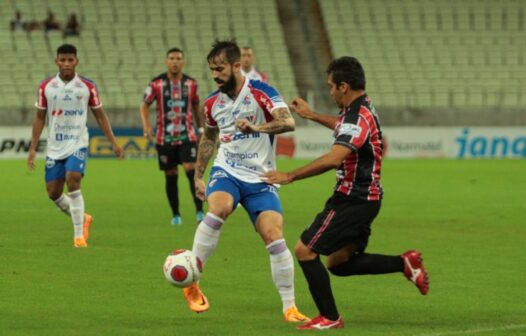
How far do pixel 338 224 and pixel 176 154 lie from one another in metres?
8.81

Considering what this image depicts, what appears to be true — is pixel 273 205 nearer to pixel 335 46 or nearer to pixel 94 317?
pixel 94 317

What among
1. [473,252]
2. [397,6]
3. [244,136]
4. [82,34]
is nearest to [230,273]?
[244,136]

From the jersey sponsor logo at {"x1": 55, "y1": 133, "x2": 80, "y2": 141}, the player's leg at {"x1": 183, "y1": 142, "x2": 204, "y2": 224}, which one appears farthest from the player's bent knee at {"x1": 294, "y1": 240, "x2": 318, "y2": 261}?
the player's leg at {"x1": 183, "y1": 142, "x2": 204, "y2": 224}

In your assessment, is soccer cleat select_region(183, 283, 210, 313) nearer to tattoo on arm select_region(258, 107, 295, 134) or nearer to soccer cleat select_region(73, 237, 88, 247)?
tattoo on arm select_region(258, 107, 295, 134)

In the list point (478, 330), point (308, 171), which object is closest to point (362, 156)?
point (308, 171)

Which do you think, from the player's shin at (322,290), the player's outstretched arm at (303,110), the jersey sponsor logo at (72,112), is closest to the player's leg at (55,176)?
the jersey sponsor logo at (72,112)

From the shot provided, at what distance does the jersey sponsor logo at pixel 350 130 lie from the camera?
809 centimetres

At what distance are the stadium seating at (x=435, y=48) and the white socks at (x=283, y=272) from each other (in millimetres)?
29011

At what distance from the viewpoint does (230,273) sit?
11.4 m

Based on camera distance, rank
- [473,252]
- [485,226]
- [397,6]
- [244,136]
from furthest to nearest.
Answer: [397,6], [485,226], [473,252], [244,136]

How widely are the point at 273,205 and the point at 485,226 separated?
792cm

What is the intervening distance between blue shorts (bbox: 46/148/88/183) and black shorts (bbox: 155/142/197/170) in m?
3.21

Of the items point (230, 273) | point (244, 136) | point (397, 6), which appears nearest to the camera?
point (244, 136)

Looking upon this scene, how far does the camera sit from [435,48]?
41969 millimetres
